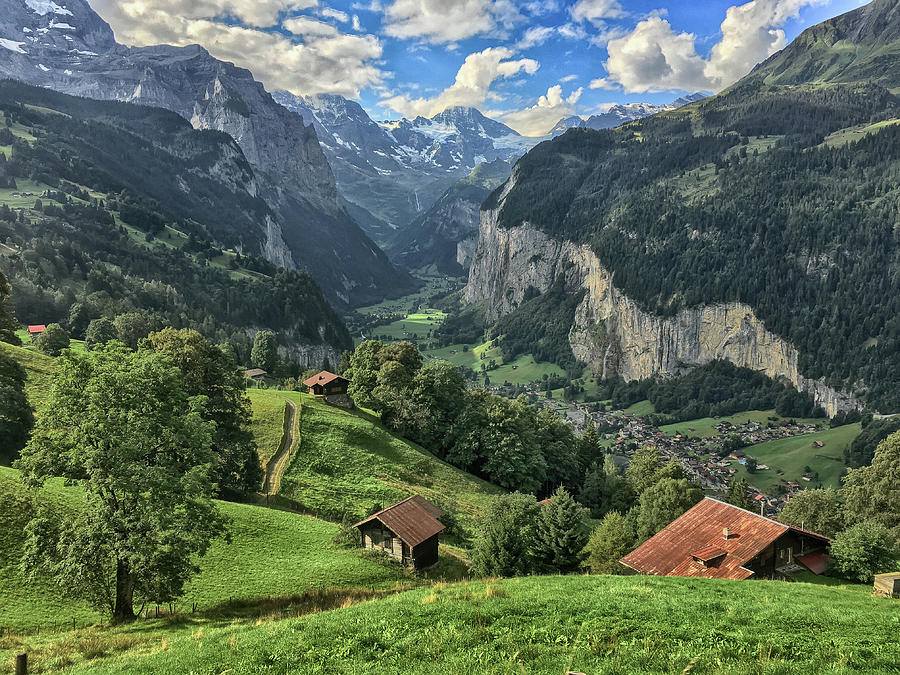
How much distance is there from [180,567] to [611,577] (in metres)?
19.0

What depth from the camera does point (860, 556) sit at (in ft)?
105

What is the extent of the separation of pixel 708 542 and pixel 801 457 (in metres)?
139

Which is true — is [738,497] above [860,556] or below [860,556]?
below

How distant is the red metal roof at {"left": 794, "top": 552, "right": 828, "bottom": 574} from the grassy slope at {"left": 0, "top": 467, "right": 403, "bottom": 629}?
2665cm

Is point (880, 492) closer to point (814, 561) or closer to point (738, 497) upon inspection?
point (738, 497)

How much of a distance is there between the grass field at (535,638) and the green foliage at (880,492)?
164ft

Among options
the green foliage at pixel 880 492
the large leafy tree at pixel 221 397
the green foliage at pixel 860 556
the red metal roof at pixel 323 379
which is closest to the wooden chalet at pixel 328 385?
the red metal roof at pixel 323 379

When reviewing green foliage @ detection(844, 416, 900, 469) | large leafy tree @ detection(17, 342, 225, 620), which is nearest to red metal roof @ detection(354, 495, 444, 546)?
large leafy tree @ detection(17, 342, 225, 620)

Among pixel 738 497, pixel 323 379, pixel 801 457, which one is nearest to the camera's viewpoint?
pixel 738 497

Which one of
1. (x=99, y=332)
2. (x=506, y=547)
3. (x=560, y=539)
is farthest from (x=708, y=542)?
(x=99, y=332)

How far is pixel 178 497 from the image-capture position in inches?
840

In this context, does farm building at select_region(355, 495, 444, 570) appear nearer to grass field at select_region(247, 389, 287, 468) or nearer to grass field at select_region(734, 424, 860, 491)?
grass field at select_region(247, 389, 287, 468)

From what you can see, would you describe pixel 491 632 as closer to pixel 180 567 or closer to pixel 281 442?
pixel 180 567

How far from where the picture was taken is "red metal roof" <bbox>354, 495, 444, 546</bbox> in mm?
38656
